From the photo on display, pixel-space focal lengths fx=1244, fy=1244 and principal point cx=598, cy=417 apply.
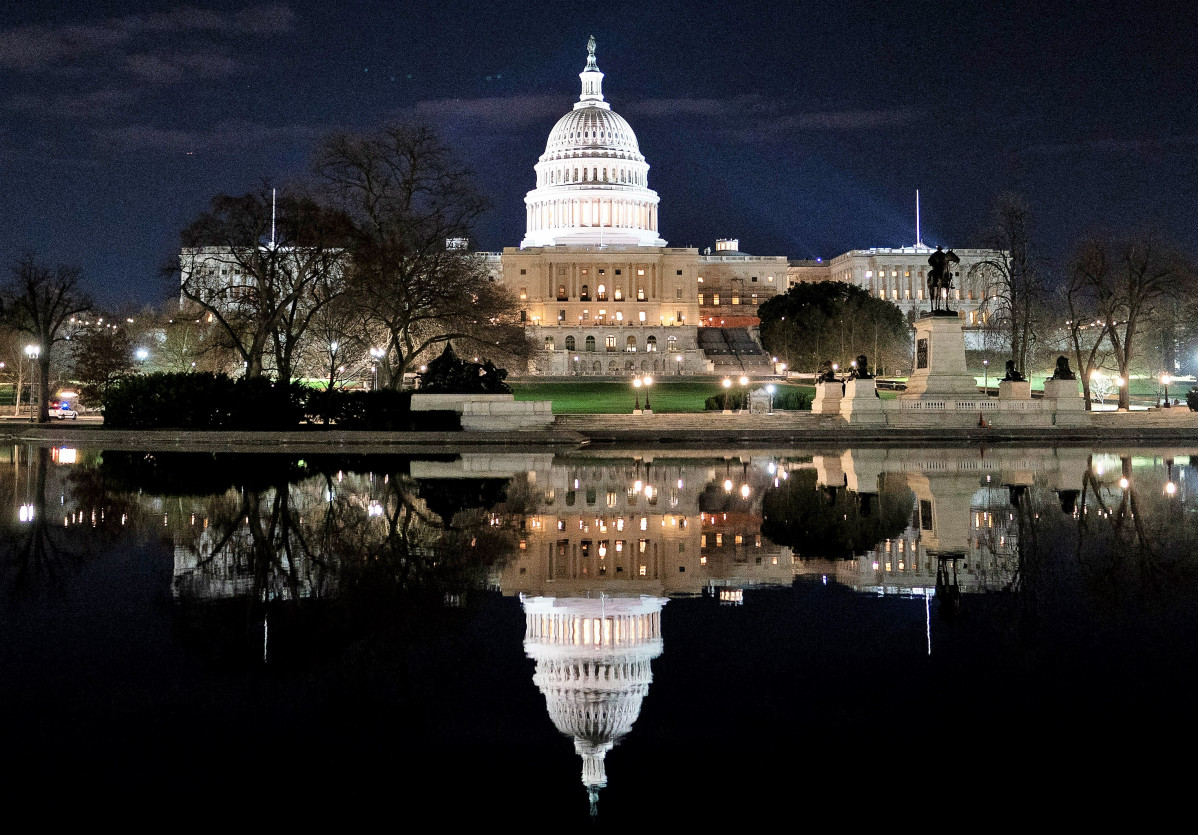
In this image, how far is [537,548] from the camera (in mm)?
15148

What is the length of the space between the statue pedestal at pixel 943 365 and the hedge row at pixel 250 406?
16.9 meters

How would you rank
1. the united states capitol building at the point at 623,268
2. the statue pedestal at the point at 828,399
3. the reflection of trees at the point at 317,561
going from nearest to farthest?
the reflection of trees at the point at 317,561, the statue pedestal at the point at 828,399, the united states capitol building at the point at 623,268

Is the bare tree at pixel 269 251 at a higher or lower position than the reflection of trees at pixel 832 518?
higher

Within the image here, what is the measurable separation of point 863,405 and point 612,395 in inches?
1118

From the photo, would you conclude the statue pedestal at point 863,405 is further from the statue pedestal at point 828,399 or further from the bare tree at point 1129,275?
the bare tree at point 1129,275

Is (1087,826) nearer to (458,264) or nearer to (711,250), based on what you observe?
(458,264)

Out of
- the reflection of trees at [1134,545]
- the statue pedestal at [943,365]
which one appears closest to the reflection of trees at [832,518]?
the reflection of trees at [1134,545]

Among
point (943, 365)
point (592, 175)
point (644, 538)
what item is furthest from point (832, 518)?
point (592, 175)

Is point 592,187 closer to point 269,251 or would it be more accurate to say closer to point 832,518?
point 269,251

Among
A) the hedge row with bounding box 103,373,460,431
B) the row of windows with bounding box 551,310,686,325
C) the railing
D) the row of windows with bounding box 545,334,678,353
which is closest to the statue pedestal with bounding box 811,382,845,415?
the railing

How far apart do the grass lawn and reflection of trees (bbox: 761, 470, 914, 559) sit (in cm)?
3342

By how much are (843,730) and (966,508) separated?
12.1 meters

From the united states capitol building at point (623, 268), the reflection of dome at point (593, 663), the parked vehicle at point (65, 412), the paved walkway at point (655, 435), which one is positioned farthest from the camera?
the united states capitol building at point (623, 268)

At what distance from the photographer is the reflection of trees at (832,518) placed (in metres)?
15.3
